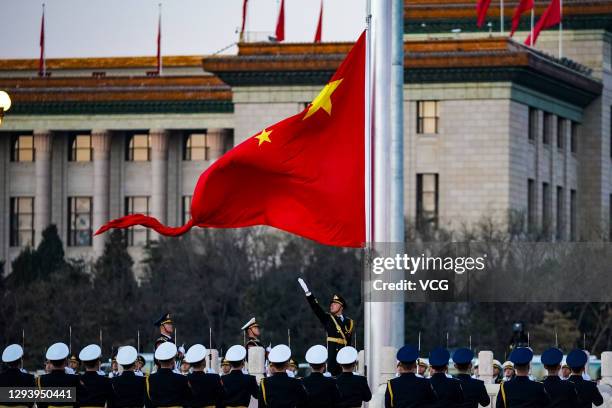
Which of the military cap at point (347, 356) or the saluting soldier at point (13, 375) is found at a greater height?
the military cap at point (347, 356)

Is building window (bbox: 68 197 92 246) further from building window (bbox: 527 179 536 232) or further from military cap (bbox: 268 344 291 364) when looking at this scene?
military cap (bbox: 268 344 291 364)

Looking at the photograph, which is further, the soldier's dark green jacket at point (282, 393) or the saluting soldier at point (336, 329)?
the saluting soldier at point (336, 329)

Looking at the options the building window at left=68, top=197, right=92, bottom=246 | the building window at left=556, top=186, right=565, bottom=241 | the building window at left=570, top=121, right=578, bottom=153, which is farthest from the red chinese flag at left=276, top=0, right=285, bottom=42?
the building window at left=68, top=197, right=92, bottom=246

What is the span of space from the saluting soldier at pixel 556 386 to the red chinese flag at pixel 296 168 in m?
6.73

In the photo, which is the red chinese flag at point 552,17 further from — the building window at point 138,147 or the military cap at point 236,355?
the military cap at point 236,355

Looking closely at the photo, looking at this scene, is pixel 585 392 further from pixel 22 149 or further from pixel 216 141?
pixel 22 149

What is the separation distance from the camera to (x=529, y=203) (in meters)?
107

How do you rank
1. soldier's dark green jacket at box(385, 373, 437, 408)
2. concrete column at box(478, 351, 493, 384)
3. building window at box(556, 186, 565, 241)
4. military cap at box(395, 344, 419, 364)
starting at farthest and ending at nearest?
building window at box(556, 186, 565, 241) → concrete column at box(478, 351, 493, 384) → military cap at box(395, 344, 419, 364) → soldier's dark green jacket at box(385, 373, 437, 408)

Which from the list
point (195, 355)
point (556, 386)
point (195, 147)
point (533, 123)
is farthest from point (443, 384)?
point (195, 147)

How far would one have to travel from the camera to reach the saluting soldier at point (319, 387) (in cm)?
3116

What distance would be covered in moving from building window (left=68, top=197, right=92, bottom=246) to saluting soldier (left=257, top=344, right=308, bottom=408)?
86.1 m


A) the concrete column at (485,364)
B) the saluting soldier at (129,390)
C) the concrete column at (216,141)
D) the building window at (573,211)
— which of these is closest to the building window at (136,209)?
the concrete column at (216,141)

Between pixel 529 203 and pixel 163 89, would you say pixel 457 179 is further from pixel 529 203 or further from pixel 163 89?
pixel 163 89

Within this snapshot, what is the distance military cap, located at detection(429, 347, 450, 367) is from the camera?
3089 cm
